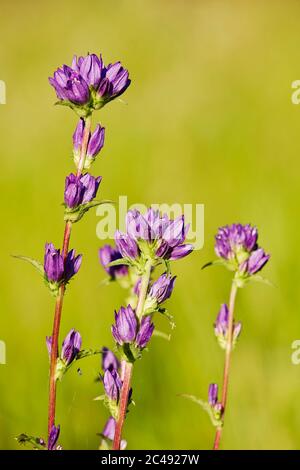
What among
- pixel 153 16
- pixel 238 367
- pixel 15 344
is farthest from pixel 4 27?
pixel 238 367

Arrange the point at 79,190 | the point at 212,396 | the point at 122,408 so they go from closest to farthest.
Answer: the point at 122,408, the point at 79,190, the point at 212,396

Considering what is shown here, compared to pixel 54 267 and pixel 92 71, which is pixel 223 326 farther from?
pixel 92 71

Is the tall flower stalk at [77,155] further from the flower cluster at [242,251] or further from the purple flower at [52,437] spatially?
the flower cluster at [242,251]

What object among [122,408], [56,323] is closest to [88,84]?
[56,323]

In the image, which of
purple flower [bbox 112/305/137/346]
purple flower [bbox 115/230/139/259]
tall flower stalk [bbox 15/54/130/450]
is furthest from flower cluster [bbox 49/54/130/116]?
purple flower [bbox 112/305/137/346]

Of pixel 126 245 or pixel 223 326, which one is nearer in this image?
pixel 126 245

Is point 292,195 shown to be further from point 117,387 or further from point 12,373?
point 117,387

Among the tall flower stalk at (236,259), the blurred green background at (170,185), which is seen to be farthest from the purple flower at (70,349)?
the blurred green background at (170,185)
